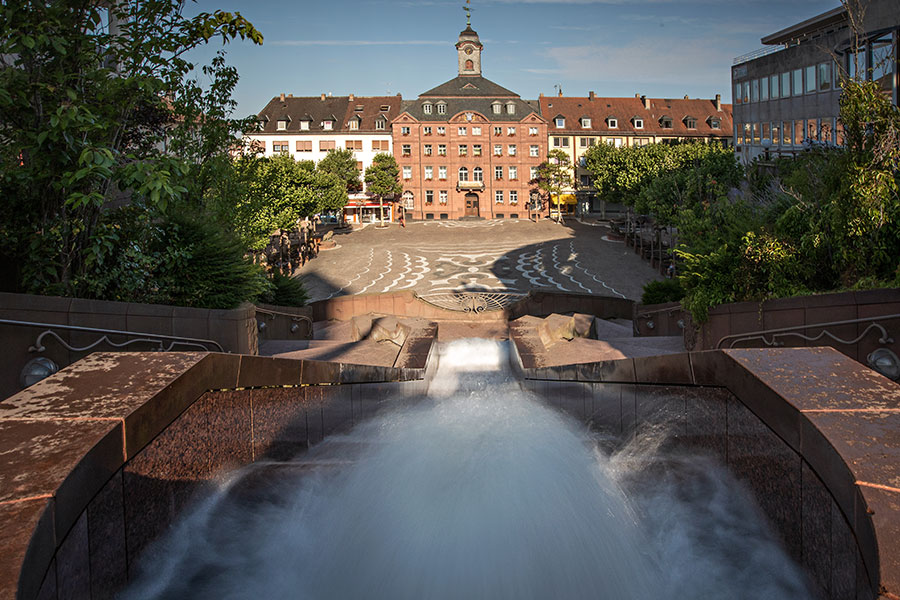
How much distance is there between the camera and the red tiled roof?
95375 mm

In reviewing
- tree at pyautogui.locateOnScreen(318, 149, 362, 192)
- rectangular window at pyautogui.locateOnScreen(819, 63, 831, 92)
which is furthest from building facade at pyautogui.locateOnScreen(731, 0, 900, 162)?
tree at pyautogui.locateOnScreen(318, 149, 362, 192)

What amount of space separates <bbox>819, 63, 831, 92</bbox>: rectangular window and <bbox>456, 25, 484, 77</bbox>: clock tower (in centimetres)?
5679

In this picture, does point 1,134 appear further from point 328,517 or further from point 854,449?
point 854,449

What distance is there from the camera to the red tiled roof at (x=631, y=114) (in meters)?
95.4

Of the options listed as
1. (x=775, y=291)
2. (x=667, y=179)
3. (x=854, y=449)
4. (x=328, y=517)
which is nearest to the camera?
(x=854, y=449)

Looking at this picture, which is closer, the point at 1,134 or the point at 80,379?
the point at 80,379

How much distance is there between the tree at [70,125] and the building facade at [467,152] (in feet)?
266

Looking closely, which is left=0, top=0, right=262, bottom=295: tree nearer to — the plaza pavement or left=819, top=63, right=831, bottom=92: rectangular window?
the plaza pavement

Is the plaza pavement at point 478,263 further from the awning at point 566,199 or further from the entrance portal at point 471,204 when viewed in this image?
the entrance portal at point 471,204

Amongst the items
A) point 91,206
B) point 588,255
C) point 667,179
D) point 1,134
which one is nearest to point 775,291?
point 91,206

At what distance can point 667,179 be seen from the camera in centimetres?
4144

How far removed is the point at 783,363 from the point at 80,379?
4486 mm

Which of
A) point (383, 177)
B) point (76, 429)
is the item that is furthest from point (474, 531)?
point (383, 177)

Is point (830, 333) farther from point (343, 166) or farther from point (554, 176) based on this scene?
point (554, 176)
